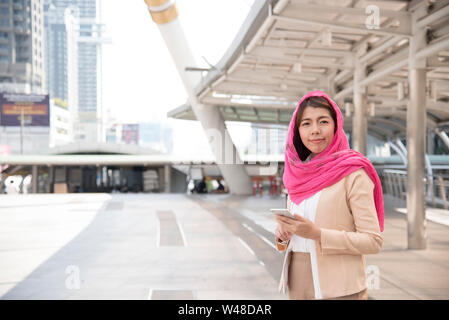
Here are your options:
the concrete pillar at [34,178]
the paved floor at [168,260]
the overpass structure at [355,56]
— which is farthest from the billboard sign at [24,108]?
the paved floor at [168,260]

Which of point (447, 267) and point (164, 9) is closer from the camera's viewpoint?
point (447, 267)

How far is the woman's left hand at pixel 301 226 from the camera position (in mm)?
1613

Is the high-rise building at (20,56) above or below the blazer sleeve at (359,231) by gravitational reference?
above

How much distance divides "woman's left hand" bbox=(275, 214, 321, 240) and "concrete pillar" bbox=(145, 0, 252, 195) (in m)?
13.7

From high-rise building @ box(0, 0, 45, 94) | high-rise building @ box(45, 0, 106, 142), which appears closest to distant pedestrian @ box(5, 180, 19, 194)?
high-rise building @ box(0, 0, 45, 94)

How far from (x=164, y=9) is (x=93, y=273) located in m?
10.8

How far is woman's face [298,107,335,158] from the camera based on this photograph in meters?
1.77

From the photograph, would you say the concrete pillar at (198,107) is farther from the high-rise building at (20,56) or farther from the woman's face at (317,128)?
the high-rise building at (20,56)

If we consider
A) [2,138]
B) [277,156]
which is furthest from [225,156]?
[2,138]

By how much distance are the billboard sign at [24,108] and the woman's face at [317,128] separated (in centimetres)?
7205

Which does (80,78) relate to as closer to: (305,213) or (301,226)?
(305,213)

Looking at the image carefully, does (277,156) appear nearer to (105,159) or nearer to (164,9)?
(105,159)

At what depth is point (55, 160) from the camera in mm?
28047

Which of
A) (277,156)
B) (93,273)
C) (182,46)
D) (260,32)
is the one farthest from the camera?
(277,156)
